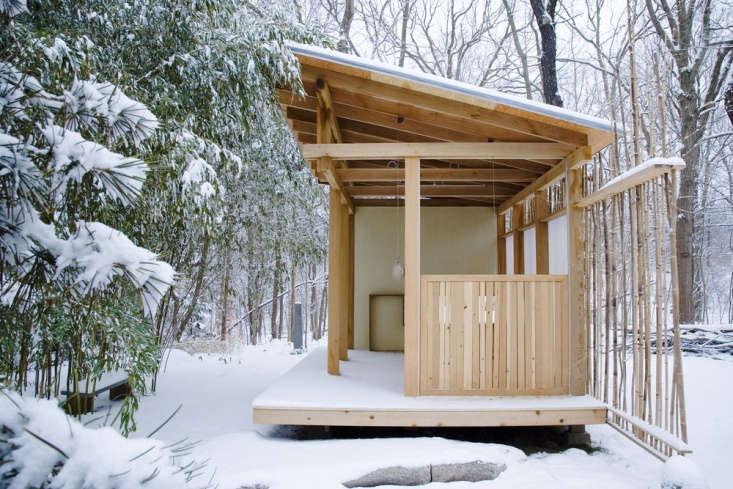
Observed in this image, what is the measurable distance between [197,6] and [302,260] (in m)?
4.70

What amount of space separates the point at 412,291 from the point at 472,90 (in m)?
1.71

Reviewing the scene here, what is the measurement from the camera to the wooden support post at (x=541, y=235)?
17.6 feet

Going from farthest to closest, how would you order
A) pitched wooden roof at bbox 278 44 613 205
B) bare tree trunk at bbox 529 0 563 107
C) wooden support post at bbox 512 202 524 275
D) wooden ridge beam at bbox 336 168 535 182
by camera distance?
bare tree trunk at bbox 529 0 563 107 → wooden support post at bbox 512 202 524 275 → wooden ridge beam at bbox 336 168 535 182 → pitched wooden roof at bbox 278 44 613 205

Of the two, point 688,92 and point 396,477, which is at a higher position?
point 688,92

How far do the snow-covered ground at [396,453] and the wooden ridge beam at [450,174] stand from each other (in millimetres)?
2732

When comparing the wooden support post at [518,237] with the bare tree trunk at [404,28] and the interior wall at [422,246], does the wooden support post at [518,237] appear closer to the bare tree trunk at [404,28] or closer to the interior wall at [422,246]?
the interior wall at [422,246]

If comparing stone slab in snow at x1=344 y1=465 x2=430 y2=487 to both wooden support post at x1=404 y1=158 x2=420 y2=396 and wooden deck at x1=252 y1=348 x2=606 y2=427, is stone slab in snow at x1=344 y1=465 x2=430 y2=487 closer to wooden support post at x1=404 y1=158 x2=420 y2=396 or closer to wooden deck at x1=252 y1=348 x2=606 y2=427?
wooden deck at x1=252 y1=348 x2=606 y2=427

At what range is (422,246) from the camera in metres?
7.84

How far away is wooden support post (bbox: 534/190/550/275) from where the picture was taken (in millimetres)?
5375

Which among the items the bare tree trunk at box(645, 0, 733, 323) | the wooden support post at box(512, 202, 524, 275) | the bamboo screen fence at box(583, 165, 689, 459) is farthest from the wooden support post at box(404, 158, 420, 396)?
the bare tree trunk at box(645, 0, 733, 323)

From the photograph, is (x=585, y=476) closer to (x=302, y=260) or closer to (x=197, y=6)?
(x=197, y=6)

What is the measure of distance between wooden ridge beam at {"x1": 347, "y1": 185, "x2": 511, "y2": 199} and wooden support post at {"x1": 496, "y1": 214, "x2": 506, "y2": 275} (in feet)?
1.99

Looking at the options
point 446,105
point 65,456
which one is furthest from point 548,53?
point 65,456

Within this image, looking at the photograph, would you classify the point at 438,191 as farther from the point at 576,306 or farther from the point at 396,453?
the point at 396,453
